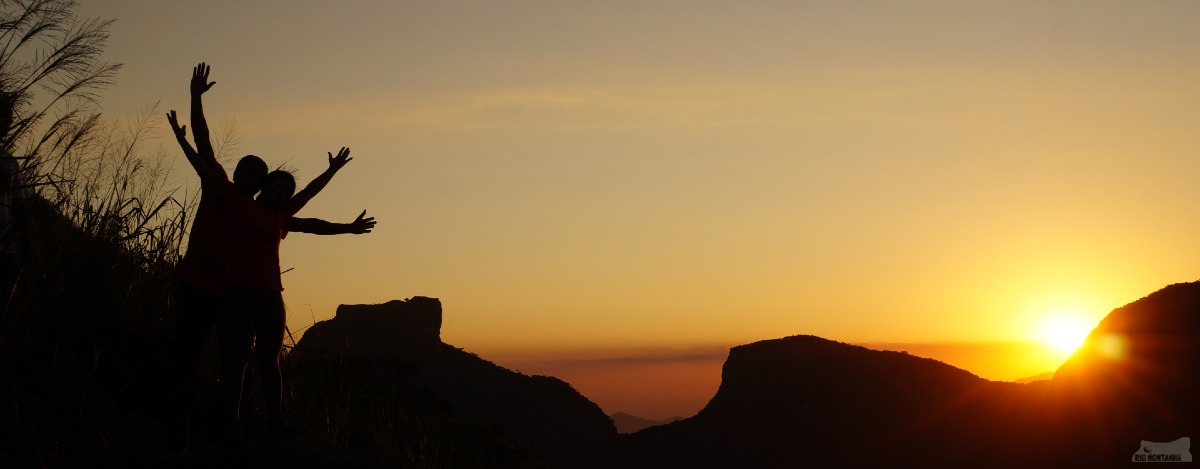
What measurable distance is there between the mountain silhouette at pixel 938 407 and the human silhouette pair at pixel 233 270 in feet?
312

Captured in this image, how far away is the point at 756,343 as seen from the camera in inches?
5197

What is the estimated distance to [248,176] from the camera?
644 centimetres

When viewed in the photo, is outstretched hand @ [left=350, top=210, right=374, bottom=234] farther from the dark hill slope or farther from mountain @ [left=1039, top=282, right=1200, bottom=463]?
the dark hill slope

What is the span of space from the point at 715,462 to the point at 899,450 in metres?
19.3

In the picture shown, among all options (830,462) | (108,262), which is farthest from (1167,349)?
(108,262)

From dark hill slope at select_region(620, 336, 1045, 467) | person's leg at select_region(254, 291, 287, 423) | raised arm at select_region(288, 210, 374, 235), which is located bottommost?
person's leg at select_region(254, 291, 287, 423)

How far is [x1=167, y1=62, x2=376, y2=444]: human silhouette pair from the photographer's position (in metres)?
6.19

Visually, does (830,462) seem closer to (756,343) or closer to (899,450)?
(899,450)

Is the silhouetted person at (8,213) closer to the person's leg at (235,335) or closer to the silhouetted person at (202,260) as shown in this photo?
the silhouetted person at (202,260)

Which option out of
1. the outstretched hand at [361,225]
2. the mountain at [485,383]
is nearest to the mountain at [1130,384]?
the mountain at [485,383]

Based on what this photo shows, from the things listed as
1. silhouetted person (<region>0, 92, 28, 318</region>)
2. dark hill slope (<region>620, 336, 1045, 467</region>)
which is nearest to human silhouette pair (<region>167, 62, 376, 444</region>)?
silhouetted person (<region>0, 92, 28, 318</region>)

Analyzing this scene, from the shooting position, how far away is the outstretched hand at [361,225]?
23.8 ft

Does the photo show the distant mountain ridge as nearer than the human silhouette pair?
No

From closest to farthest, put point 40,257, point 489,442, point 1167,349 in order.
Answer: point 40,257 < point 489,442 < point 1167,349
